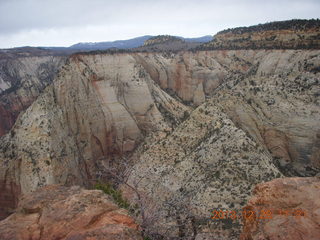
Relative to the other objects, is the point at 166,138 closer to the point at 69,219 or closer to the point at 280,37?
the point at 69,219

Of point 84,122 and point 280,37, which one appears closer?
point 84,122

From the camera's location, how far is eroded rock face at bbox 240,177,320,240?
7121mm

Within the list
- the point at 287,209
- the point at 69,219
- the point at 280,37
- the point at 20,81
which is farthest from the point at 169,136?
the point at 20,81

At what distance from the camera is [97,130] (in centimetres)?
2914

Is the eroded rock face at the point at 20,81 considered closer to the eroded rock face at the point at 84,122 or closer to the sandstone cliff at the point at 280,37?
the eroded rock face at the point at 84,122

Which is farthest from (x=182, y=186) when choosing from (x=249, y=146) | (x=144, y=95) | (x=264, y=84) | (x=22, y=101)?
(x=22, y=101)

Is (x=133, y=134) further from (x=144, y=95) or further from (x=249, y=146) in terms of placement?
(x=249, y=146)

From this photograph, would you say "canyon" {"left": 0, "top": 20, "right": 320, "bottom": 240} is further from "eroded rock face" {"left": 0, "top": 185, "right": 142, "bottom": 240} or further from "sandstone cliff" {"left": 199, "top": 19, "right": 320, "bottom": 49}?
"sandstone cliff" {"left": 199, "top": 19, "right": 320, "bottom": 49}

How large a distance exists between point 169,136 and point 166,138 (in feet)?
1.32

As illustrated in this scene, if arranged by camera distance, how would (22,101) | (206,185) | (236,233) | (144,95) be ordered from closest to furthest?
(236,233) < (206,185) < (144,95) < (22,101)

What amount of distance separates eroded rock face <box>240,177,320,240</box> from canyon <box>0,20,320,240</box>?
41 cm

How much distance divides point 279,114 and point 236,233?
13.9 meters

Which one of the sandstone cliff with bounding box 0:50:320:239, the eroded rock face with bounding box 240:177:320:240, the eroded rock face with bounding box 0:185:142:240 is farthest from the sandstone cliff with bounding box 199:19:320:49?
the eroded rock face with bounding box 0:185:142:240

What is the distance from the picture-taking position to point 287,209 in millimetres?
7988
